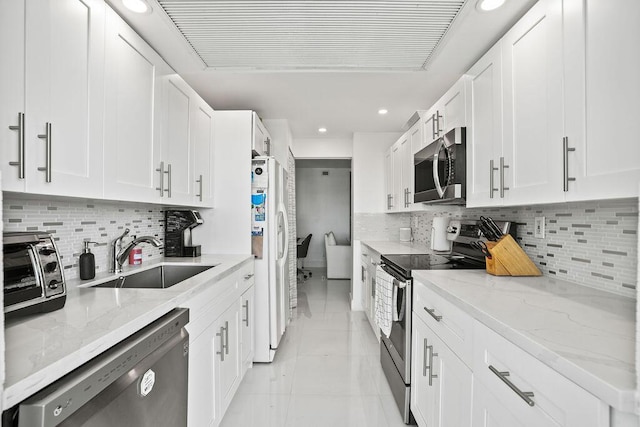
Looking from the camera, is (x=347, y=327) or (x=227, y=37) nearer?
(x=227, y=37)

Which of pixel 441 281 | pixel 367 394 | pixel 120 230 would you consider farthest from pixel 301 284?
pixel 441 281

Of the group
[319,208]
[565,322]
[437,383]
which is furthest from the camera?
[319,208]

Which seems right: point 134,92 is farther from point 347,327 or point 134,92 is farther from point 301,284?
point 301,284

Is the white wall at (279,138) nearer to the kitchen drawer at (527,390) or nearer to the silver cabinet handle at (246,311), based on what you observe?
the silver cabinet handle at (246,311)

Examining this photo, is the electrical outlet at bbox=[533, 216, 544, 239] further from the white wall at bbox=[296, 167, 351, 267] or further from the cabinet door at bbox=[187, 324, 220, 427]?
the white wall at bbox=[296, 167, 351, 267]

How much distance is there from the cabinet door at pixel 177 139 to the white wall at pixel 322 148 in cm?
252

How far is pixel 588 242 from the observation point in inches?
57.2

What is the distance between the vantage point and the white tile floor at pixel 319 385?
79.2 inches

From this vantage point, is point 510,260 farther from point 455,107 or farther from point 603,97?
point 455,107

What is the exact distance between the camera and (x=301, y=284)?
5949 mm

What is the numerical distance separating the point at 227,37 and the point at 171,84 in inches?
18.4

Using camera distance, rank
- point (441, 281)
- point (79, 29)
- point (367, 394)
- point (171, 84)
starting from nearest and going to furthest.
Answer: point (79, 29), point (441, 281), point (171, 84), point (367, 394)

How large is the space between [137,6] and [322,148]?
3348 mm

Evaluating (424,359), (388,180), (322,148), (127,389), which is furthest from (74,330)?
(322,148)
